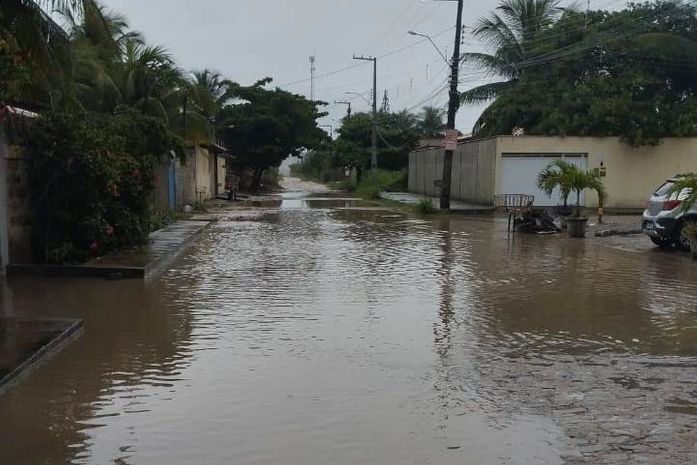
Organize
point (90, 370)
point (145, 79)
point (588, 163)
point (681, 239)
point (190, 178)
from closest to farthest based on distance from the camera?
point (90, 370), point (681, 239), point (145, 79), point (588, 163), point (190, 178)

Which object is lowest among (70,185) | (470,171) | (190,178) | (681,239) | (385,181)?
(681,239)

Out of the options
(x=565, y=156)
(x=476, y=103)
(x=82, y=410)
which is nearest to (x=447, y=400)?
(x=82, y=410)

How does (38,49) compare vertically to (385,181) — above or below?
above

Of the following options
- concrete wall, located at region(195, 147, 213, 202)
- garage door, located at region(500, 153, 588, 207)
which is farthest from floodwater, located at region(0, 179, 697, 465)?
concrete wall, located at region(195, 147, 213, 202)

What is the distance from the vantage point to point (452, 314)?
355 inches

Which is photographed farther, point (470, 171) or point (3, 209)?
point (470, 171)

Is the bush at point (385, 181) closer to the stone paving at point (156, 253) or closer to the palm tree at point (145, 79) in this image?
the palm tree at point (145, 79)

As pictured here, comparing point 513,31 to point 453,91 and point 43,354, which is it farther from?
point 43,354

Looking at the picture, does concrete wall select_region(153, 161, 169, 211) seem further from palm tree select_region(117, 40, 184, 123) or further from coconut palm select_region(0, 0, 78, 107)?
coconut palm select_region(0, 0, 78, 107)

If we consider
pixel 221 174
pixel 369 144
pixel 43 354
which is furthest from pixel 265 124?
pixel 43 354

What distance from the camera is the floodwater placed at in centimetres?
476

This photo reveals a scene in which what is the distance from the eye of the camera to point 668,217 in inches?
604

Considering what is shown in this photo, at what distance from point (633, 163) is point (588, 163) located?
6.58 feet

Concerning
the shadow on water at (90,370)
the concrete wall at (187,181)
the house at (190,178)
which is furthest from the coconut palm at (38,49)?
the concrete wall at (187,181)
